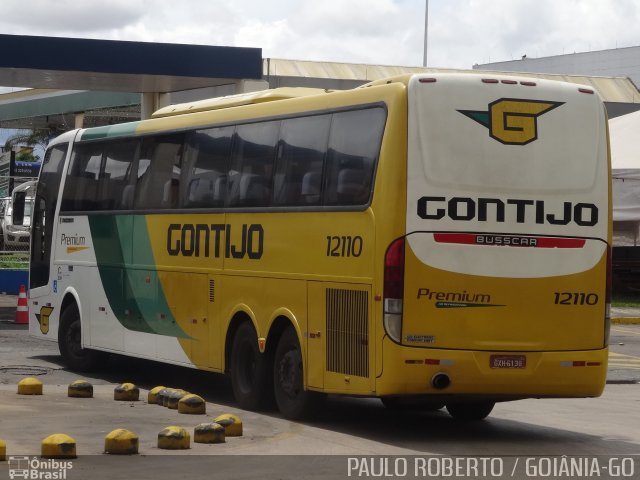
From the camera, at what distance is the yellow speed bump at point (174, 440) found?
36.7 feet

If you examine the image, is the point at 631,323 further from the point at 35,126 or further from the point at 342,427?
the point at 35,126

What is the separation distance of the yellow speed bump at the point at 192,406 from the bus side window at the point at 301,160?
2.15 metres

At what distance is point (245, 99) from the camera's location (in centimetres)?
1577

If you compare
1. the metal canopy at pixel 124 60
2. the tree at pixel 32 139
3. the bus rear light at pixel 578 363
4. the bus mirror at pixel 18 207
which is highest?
the tree at pixel 32 139

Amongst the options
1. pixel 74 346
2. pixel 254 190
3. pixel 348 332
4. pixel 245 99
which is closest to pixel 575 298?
pixel 348 332

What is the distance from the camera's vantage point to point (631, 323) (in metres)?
29.9

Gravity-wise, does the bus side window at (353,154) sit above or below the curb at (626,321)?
above

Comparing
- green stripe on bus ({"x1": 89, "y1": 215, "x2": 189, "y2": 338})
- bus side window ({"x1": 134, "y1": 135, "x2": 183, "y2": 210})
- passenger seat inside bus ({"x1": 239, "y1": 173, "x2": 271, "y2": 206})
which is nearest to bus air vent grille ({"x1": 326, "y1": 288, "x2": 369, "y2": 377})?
passenger seat inside bus ({"x1": 239, "y1": 173, "x2": 271, "y2": 206})

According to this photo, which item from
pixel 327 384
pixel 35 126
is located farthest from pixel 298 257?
pixel 35 126

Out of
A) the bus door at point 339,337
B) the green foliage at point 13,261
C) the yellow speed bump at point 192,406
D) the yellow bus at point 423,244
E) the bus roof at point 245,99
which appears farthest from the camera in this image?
the green foliage at point 13,261

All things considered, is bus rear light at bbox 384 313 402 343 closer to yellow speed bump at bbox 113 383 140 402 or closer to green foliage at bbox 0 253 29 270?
yellow speed bump at bbox 113 383 140 402


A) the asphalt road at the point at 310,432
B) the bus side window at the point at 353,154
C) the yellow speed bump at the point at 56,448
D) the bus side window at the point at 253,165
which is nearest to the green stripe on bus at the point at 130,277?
the asphalt road at the point at 310,432

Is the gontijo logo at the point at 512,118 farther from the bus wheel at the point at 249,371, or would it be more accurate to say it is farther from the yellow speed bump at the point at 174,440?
the yellow speed bump at the point at 174,440

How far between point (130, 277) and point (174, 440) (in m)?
6.80
